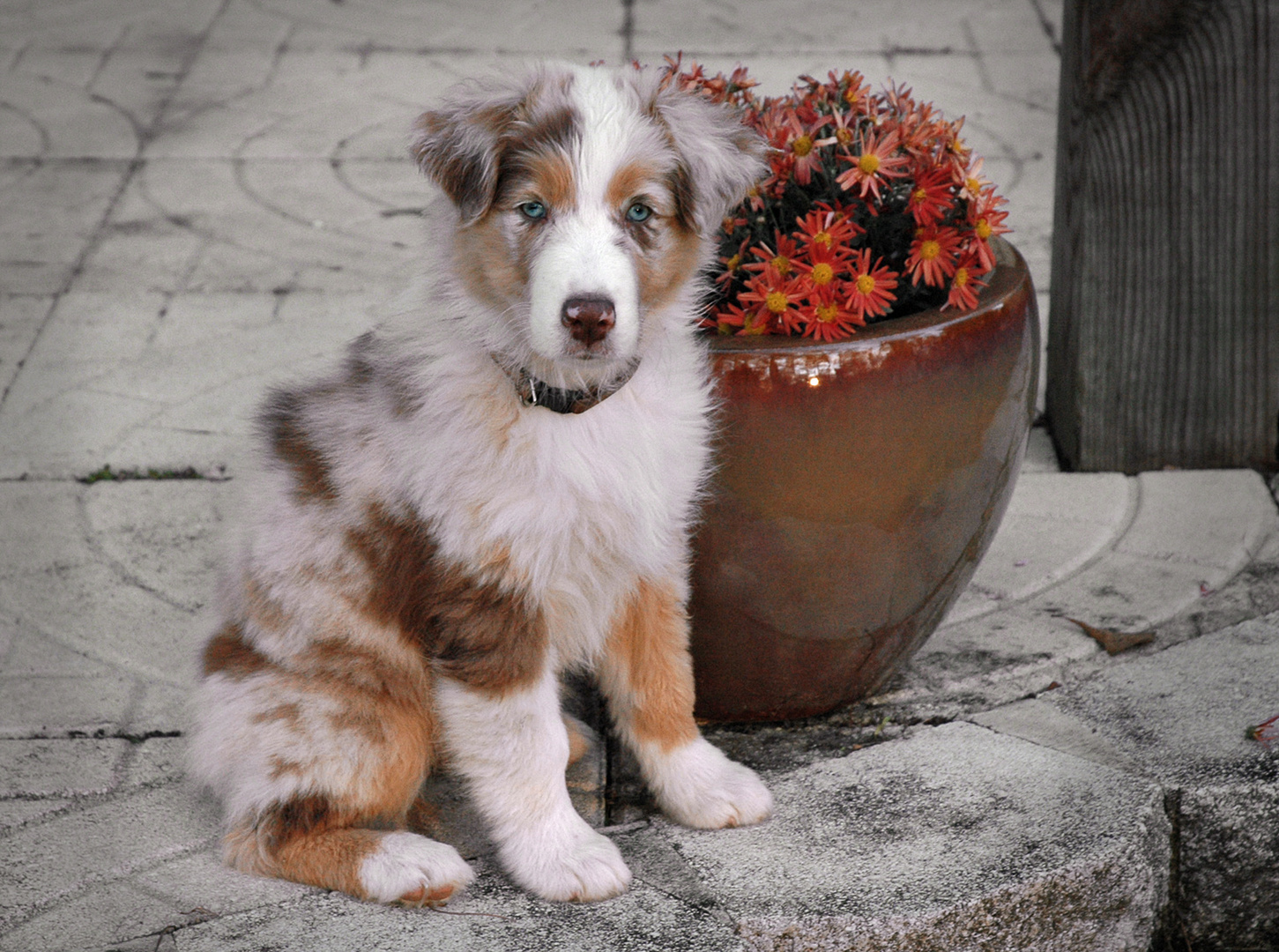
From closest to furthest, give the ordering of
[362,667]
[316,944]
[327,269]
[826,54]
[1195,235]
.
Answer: [316,944], [362,667], [1195,235], [327,269], [826,54]

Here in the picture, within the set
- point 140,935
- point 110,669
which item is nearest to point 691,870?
point 140,935

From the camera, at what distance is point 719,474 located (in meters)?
2.95

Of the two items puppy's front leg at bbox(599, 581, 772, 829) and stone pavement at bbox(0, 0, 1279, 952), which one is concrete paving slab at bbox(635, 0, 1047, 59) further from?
puppy's front leg at bbox(599, 581, 772, 829)

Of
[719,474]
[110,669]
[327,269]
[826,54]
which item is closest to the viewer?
[719,474]

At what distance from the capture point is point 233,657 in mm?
2830

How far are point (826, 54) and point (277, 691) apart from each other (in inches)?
229

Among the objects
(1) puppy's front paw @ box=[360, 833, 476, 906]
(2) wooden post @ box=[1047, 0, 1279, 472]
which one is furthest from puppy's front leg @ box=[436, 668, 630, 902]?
(2) wooden post @ box=[1047, 0, 1279, 472]

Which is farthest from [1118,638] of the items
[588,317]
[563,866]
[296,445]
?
[296,445]

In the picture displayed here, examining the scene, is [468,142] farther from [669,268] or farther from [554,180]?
[669,268]

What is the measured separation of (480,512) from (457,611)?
19 centimetres

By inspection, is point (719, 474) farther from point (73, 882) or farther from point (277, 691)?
point (73, 882)

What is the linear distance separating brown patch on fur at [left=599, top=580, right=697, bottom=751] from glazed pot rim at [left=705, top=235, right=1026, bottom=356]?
53cm

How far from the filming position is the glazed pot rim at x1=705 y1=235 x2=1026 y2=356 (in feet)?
9.37

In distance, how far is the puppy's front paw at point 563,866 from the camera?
8.81 feet
